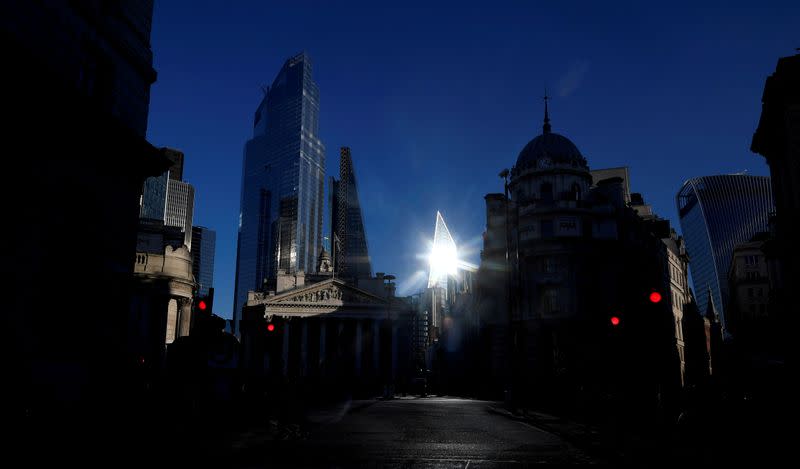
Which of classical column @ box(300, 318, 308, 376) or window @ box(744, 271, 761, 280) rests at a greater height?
window @ box(744, 271, 761, 280)

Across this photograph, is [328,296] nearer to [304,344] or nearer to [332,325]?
[332,325]

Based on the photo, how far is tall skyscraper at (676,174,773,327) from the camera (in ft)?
532

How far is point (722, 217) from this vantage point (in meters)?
167

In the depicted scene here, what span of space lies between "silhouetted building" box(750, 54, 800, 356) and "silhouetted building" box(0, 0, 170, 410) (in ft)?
89.5

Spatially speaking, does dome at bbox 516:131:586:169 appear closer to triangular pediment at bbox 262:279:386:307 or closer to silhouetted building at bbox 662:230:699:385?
silhouetted building at bbox 662:230:699:385

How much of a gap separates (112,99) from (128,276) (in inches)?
214

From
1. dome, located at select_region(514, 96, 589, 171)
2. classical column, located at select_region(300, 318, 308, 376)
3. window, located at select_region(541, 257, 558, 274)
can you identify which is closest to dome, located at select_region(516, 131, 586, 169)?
dome, located at select_region(514, 96, 589, 171)

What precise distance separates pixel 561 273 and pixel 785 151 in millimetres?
21795

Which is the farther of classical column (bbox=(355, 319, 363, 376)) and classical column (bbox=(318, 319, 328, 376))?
classical column (bbox=(355, 319, 363, 376))

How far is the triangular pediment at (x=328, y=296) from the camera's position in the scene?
79.5 metres

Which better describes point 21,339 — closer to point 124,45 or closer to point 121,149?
point 121,149

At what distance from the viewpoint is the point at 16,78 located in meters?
14.8

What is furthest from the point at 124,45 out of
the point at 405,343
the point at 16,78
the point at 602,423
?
the point at 405,343

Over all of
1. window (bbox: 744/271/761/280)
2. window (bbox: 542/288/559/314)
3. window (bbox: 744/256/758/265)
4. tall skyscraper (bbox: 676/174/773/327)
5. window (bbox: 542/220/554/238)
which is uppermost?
tall skyscraper (bbox: 676/174/773/327)
